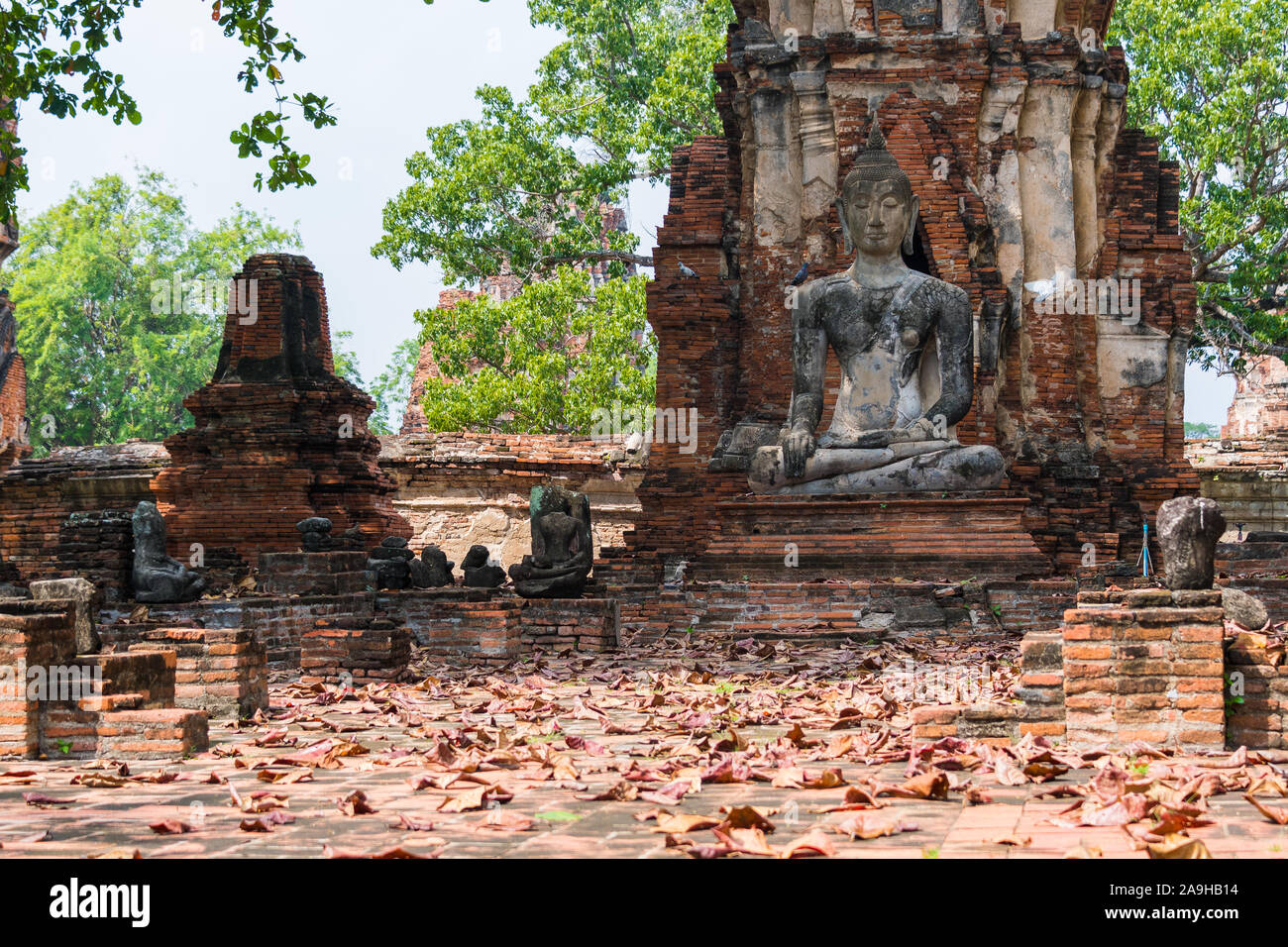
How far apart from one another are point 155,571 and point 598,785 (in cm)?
786

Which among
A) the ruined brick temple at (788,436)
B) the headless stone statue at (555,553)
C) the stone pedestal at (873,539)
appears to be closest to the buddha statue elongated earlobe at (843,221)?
the ruined brick temple at (788,436)

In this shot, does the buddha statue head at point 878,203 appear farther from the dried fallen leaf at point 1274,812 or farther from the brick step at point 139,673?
the dried fallen leaf at point 1274,812

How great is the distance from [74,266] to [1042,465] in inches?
1012

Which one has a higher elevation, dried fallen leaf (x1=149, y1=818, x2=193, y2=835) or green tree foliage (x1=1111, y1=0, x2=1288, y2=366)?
green tree foliage (x1=1111, y1=0, x2=1288, y2=366)

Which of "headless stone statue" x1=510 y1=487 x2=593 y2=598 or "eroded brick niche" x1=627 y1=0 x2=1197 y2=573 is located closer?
"headless stone statue" x1=510 y1=487 x2=593 y2=598

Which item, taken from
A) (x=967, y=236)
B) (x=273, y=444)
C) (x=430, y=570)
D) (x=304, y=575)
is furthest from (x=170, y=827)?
(x=273, y=444)

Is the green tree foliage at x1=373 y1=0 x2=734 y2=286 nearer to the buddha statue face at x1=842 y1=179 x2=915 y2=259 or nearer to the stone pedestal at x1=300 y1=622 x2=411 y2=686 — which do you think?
the buddha statue face at x1=842 y1=179 x2=915 y2=259

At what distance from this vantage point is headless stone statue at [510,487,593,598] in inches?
448

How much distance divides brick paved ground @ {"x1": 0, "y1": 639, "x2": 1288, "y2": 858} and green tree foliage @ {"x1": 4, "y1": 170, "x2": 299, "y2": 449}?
27.6m

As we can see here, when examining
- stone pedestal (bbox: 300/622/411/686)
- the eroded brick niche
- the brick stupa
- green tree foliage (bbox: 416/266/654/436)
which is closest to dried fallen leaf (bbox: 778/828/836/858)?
stone pedestal (bbox: 300/622/411/686)

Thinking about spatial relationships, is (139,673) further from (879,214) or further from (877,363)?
(879,214)

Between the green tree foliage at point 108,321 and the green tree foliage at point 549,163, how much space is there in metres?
8.27

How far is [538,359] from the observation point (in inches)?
973

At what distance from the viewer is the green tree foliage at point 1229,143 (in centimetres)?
2441
